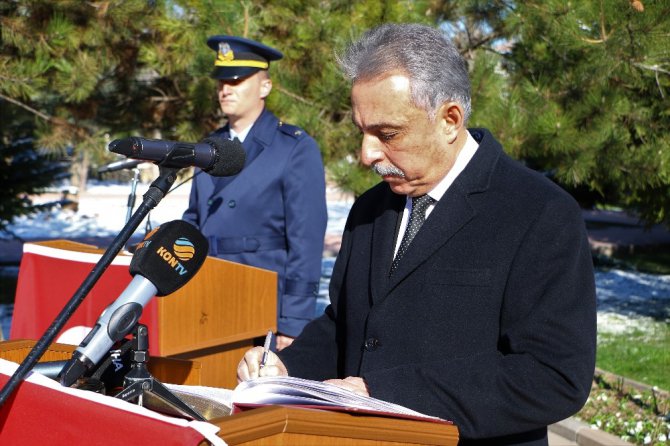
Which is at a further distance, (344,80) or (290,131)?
(344,80)

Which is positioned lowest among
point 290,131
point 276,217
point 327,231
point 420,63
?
point 327,231

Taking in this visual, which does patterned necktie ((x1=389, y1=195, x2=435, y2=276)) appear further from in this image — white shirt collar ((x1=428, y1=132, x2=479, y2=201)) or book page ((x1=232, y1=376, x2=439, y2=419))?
book page ((x1=232, y1=376, x2=439, y2=419))

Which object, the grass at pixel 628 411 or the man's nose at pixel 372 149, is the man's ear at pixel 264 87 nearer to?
the man's nose at pixel 372 149

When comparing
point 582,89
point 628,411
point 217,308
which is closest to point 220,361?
point 217,308

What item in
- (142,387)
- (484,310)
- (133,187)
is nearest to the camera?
(142,387)

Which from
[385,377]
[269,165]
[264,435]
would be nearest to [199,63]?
[269,165]

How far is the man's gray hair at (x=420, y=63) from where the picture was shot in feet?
6.46

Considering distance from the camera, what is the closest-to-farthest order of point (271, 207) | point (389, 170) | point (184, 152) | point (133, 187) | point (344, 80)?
point (184, 152) → point (389, 170) → point (133, 187) → point (271, 207) → point (344, 80)

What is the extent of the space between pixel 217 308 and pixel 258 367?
56.3 inches

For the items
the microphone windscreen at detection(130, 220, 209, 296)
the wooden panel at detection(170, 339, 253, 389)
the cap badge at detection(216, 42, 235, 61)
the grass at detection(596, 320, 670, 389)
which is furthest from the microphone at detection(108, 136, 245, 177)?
the grass at detection(596, 320, 670, 389)

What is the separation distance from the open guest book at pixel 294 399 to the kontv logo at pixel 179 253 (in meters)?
0.25

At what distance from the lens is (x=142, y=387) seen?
1643mm

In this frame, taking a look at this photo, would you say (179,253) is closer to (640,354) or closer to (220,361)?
(220,361)

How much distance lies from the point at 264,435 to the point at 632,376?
5798 millimetres
